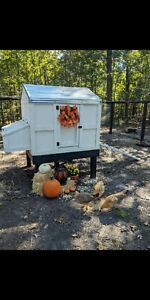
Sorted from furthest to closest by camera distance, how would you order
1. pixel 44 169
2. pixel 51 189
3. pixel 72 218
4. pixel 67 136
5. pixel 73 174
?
pixel 73 174, pixel 67 136, pixel 44 169, pixel 51 189, pixel 72 218

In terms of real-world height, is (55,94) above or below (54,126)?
above

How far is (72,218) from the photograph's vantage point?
3.12 m

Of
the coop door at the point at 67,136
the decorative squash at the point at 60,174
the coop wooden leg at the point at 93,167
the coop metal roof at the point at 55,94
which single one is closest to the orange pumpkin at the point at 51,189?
the decorative squash at the point at 60,174

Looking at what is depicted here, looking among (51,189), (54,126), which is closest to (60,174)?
(51,189)

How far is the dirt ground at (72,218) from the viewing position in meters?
2.60

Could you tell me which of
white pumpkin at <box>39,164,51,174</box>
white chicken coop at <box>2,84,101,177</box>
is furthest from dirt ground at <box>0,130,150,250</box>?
white chicken coop at <box>2,84,101,177</box>

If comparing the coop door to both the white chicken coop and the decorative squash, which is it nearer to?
the white chicken coop

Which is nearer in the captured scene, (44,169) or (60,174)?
(44,169)

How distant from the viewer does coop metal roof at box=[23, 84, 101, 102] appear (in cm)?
358

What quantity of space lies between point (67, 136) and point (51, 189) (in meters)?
0.91

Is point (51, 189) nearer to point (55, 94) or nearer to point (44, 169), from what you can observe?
point (44, 169)
